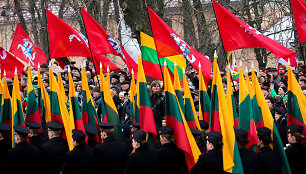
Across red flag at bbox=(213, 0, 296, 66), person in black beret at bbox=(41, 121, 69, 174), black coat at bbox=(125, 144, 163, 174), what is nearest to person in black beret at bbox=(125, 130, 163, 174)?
black coat at bbox=(125, 144, 163, 174)

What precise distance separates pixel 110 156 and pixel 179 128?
3.39 ft

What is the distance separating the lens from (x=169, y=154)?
6871 millimetres

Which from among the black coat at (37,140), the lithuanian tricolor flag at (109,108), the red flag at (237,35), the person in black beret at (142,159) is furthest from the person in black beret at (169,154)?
the red flag at (237,35)

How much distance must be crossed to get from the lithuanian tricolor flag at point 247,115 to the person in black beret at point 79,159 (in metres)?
2.10

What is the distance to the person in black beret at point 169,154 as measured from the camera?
6.85 metres

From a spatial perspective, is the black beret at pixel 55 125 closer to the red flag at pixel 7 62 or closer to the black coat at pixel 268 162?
the black coat at pixel 268 162

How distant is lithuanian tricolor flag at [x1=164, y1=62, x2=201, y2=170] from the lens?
6.99 metres

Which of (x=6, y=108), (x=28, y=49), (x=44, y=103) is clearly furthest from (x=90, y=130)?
(x=28, y=49)

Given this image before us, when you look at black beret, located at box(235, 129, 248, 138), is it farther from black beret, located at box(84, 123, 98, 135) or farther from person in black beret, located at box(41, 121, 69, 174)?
person in black beret, located at box(41, 121, 69, 174)

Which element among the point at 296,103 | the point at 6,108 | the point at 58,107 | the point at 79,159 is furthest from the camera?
the point at 6,108

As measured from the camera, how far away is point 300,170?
22.6 feet

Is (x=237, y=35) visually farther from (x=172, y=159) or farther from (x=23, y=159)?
(x=23, y=159)

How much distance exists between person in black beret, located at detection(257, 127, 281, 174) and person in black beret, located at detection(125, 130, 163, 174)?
134 centimetres

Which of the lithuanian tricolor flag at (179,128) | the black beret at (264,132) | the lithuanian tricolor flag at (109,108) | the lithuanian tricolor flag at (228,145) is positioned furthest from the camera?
the lithuanian tricolor flag at (109,108)
